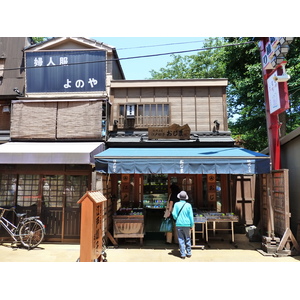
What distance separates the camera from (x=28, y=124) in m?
10.5

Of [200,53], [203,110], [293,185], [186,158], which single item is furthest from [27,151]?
[200,53]

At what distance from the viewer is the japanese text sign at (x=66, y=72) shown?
10797mm

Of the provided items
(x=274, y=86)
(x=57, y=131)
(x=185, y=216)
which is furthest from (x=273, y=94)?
(x=57, y=131)

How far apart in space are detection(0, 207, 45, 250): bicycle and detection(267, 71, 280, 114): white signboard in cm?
908

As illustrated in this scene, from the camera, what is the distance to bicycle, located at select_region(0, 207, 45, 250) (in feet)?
28.4

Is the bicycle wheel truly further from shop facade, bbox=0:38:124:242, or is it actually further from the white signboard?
the white signboard

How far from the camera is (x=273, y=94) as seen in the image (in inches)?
328

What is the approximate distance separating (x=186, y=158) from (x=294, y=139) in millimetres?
3986

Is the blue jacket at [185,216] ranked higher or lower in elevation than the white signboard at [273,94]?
lower

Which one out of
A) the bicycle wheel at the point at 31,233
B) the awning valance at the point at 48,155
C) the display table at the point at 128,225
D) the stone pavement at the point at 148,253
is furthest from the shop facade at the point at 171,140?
the bicycle wheel at the point at 31,233

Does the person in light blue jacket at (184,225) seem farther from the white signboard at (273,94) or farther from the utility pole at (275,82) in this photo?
the white signboard at (273,94)

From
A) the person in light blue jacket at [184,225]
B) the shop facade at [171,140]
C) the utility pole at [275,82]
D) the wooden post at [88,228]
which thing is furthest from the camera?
the shop facade at [171,140]

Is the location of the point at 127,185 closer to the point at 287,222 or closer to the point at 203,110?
the point at 203,110

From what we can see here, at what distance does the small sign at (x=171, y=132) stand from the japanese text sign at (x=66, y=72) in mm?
2946
